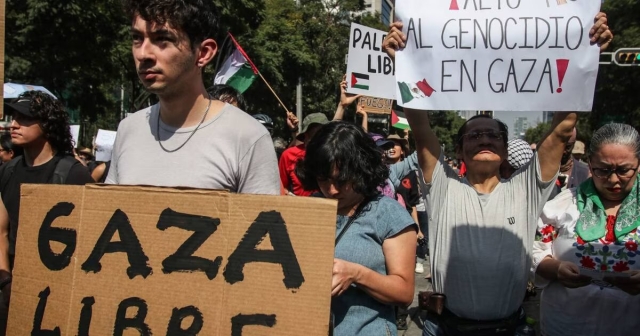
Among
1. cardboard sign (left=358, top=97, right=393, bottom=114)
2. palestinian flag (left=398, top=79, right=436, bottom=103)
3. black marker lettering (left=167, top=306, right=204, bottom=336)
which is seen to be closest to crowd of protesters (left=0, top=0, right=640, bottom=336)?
palestinian flag (left=398, top=79, right=436, bottom=103)

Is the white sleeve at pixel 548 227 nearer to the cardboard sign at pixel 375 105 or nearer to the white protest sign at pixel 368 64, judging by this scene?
the white protest sign at pixel 368 64

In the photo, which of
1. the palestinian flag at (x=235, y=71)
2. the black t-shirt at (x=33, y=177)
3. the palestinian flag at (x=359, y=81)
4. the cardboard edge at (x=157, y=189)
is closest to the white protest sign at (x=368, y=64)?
the palestinian flag at (x=359, y=81)

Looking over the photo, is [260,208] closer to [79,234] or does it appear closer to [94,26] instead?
[79,234]

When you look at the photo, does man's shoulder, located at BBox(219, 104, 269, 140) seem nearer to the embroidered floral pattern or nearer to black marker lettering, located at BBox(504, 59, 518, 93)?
black marker lettering, located at BBox(504, 59, 518, 93)

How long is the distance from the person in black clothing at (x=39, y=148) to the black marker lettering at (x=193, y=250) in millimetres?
1692

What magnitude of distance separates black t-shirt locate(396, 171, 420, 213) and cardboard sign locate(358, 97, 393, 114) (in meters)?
0.86

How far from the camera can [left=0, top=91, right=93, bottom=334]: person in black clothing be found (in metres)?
3.24

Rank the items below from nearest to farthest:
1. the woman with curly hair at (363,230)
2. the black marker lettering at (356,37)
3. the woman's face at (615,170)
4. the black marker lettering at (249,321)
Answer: the black marker lettering at (249,321)
the woman with curly hair at (363,230)
the woman's face at (615,170)
the black marker lettering at (356,37)

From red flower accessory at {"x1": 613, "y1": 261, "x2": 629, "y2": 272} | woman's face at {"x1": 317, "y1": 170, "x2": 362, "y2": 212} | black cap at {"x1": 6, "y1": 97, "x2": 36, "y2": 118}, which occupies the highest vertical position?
black cap at {"x1": 6, "y1": 97, "x2": 36, "y2": 118}

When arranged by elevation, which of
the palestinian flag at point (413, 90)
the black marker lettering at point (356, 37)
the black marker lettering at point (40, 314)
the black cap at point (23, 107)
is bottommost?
the black marker lettering at point (40, 314)

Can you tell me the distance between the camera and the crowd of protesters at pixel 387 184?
2041 millimetres

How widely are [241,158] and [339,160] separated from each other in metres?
0.41

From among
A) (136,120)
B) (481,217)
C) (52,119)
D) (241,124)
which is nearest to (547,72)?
(481,217)

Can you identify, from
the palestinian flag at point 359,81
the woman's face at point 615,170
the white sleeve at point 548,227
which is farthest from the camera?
the palestinian flag at point 359,81
